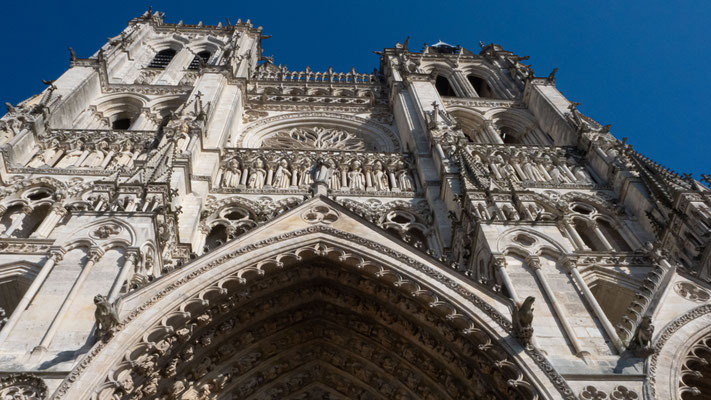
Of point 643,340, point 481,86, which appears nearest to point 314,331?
point 643,340

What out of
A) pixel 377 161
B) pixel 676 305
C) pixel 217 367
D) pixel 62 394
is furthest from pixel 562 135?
pixel 62 394

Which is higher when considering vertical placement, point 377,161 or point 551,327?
point 377,161

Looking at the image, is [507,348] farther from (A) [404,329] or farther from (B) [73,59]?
(B) [73,59]

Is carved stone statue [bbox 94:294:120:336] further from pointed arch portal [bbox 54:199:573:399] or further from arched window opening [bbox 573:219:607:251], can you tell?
arched window opening [bbox 573:219:607:251]

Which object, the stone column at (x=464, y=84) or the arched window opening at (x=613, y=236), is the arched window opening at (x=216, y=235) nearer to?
the arched window opening at (x=613, y=236)

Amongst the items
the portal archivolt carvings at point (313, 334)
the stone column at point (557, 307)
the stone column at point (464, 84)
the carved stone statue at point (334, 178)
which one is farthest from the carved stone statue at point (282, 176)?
the stone column at point (464, 84)

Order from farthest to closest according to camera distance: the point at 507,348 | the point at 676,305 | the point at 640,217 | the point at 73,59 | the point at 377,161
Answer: the point at 73,59, the point at 377,161, the point at 640,217, the point at 676,305, the point at 507,348

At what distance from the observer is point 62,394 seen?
609 cm

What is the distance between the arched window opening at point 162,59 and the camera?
23.7 metres

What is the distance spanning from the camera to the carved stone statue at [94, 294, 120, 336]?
22.1 feet

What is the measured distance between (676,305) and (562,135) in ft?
31.2

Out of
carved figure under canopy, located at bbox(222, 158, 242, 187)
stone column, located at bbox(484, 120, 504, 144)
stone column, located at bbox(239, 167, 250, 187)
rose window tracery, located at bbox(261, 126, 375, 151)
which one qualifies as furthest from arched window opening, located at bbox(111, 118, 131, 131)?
stone column, located at bbox(484, 120, 504, 144)

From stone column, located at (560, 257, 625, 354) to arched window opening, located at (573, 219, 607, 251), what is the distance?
3.58 metres

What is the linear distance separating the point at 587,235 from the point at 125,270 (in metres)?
9.76
